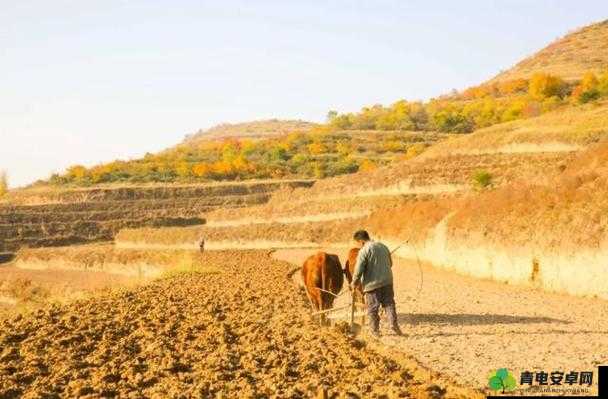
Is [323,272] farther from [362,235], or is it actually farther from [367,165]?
[367,165]

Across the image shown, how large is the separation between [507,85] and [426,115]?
51.6 ft

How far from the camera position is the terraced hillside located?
74062mm

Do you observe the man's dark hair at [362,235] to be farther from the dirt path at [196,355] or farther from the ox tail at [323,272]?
the ox tail at [323,272]

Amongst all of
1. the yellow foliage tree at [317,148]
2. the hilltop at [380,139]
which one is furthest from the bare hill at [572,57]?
the yellow foliage tree at [317,148]

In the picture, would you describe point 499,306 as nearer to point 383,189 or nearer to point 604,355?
point 604,355

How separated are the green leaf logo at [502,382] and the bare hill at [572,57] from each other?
372ft

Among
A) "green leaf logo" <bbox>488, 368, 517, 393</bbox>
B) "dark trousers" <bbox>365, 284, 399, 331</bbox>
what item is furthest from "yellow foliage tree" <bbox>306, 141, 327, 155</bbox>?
"green leaf logo" <bbox>488, 368, 517, 393</bbox>

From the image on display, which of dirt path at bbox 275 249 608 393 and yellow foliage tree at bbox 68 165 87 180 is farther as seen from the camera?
yellow foliage tree at bbox 68 165 87 180

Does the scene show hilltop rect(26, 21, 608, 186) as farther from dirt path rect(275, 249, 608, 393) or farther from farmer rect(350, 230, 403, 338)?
farmer rect(350, 230, 403, 338)

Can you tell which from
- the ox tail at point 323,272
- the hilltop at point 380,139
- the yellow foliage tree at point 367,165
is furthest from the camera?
the hilltop at point 380,139

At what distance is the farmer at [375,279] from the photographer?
13281 millimetres

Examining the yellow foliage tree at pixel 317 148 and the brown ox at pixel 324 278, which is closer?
the brown ox at pixel 324 278

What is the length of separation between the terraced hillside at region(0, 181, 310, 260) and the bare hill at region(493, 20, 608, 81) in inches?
2437

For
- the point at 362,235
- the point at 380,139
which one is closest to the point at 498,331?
the point at 362,235
